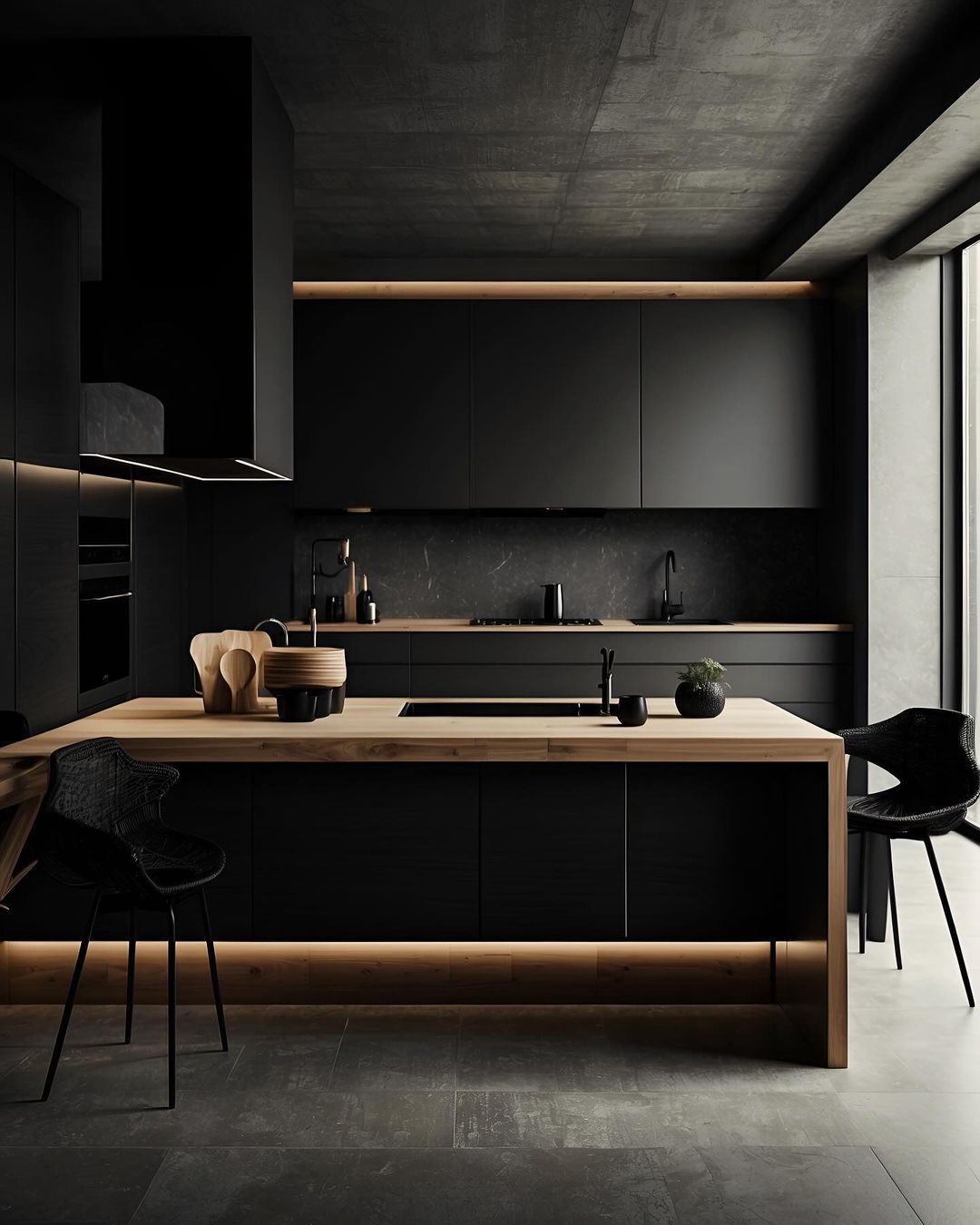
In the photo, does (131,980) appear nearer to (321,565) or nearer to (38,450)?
(38,450)

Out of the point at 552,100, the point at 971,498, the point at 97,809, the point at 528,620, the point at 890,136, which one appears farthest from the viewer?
the point at 528,620

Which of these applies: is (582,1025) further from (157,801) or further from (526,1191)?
(157,801)

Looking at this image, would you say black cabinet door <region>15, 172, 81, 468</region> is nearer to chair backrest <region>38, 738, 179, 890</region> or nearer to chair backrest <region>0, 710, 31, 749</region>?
chair backrest <region>0, 710, 31, 749</region>

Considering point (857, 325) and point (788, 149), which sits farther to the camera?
point (857, 325)

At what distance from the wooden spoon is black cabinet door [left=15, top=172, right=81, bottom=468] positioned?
3.92 ft

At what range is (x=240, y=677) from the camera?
3568 millimetres

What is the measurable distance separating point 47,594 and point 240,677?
4.01ft

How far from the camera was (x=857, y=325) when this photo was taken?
17.7 feet

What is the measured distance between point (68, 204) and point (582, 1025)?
3738 millimetres

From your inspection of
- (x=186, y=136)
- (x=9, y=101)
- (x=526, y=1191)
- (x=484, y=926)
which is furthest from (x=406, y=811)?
(x=9, y=101)

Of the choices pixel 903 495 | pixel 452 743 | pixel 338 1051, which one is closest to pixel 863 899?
pixel 452 743

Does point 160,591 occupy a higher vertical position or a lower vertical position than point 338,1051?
higher

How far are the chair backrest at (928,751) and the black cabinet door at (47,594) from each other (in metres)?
3.01

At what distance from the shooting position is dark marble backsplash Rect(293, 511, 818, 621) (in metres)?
6.24
